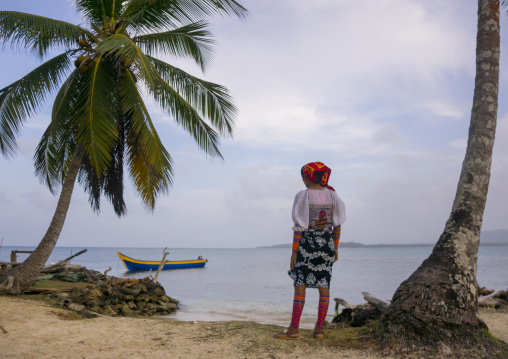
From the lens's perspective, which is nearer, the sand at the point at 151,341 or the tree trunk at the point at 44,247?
the sand at the point at 151,341

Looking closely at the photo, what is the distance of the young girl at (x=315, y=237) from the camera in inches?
184

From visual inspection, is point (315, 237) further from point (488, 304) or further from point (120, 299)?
point (120, 299)

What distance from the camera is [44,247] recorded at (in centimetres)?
901

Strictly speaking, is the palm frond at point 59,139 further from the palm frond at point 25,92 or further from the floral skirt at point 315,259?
the floral skirt at point 315,259

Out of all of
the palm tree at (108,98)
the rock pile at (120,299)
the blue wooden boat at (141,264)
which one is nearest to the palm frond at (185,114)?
the palm tree at (108,98)

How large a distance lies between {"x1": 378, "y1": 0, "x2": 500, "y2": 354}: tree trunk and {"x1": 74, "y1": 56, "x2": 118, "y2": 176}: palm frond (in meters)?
5.85

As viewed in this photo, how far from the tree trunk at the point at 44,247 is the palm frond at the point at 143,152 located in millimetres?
1225

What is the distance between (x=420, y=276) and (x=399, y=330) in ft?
2.15

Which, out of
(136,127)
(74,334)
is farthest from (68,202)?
(74,334)

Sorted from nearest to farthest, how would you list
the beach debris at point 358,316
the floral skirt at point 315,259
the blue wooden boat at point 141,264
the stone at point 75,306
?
the floral skirt at point 315,259
the beach debris at point 358,316
the stone at point 75,306
the blue wooden boat at point 141,264

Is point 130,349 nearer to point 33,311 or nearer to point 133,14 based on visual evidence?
point 33,311

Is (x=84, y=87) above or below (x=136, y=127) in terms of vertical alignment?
above

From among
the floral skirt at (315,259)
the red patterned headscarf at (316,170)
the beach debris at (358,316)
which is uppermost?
the red patterned headscarf at (316,170)

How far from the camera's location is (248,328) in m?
5.46
